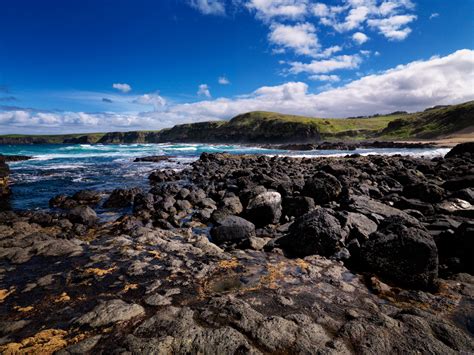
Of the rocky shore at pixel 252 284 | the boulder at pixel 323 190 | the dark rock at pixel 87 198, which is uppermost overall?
the boulder at pixel 323 190

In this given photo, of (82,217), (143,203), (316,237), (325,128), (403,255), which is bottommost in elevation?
(143,203)

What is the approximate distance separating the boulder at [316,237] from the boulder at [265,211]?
2.88m

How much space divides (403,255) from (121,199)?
1507cm

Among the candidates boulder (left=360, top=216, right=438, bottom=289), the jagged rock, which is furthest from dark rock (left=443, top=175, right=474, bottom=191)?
the jagged rock

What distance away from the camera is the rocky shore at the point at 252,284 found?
4.49m

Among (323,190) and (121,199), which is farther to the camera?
(121,199)

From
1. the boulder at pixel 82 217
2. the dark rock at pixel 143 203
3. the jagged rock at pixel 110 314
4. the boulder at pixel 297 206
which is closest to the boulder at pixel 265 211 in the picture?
the boulder at pixel 297 206

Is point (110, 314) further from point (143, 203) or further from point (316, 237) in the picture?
point (143, 203)

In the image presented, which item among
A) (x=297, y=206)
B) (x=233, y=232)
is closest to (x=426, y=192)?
(x=297, y=206)

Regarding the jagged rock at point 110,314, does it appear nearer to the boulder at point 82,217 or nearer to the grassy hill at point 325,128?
the boulder at point 82,217

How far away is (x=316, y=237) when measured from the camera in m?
8.30

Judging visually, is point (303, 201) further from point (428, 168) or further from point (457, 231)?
point (428, 168)

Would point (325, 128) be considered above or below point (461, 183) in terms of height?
above

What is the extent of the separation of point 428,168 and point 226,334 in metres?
25.3
